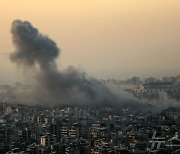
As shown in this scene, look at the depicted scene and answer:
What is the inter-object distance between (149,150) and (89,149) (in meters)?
1.37

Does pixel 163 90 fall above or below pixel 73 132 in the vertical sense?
above

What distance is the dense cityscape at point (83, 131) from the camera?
10.6m

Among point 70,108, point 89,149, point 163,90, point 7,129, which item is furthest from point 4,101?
point 89,149

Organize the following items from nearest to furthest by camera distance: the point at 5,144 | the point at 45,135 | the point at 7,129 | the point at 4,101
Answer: the point at 5,144, the point at 45,135, the point at 7,129, the point at 4,101

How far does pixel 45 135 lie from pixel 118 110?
7.97 metres

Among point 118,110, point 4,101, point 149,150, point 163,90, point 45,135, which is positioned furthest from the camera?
point 163,90

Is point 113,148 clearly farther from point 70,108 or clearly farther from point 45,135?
point 70,108

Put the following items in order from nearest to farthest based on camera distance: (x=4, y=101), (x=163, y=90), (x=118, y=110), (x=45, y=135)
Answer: (x=45, y=135)
(x=118, y=110)
(x=4, y=101)
(x=163, y=90)

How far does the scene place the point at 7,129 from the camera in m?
14.0

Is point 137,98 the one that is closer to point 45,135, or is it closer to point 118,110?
point 118,110

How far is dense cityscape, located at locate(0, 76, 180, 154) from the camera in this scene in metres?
10.6

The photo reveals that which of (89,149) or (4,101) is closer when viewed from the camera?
(89,149)

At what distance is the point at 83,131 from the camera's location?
46.2 feet

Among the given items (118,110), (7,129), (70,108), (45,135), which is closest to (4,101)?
(70,108)
